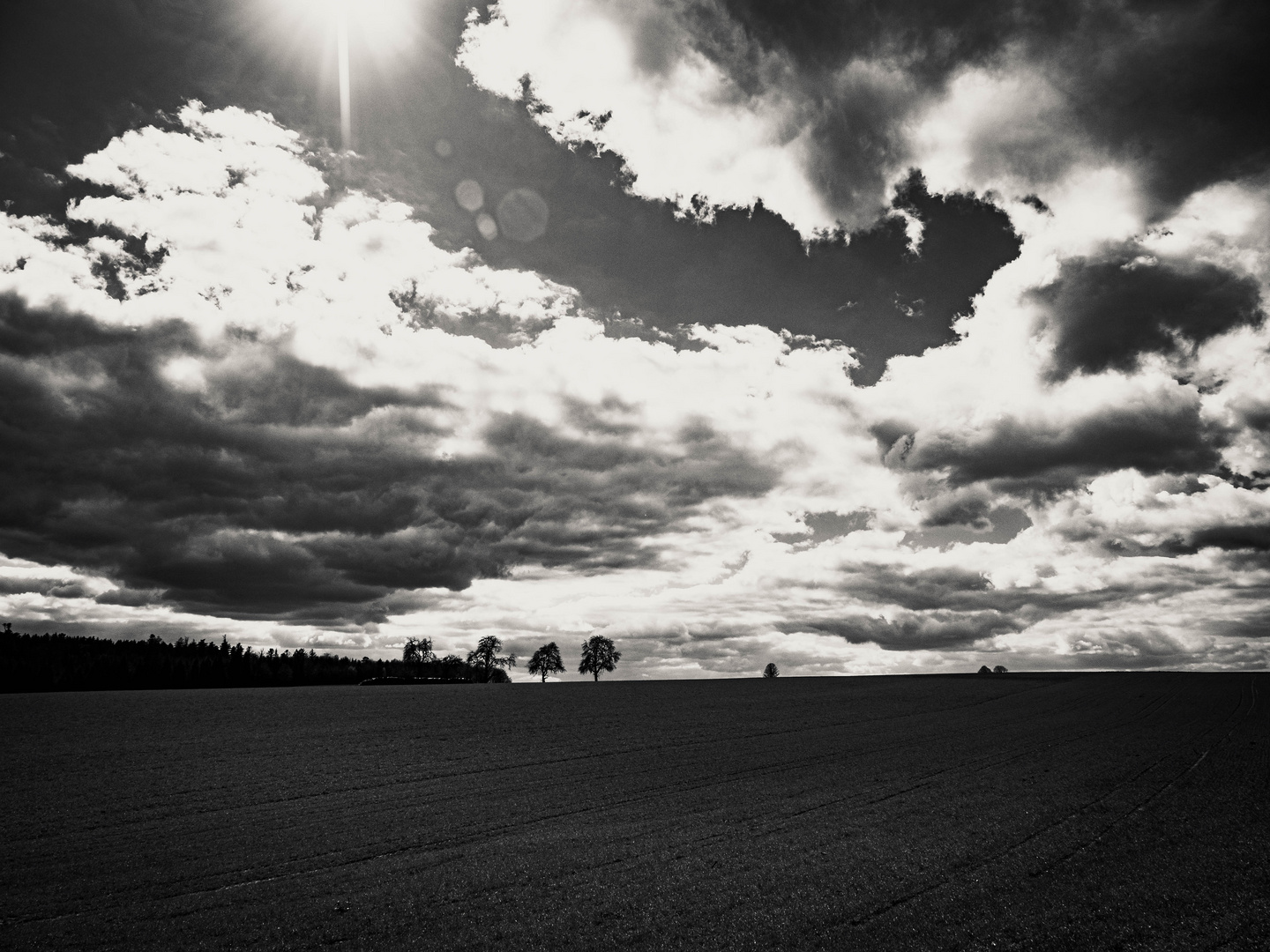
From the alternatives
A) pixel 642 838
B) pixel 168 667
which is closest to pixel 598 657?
pixel 168 667

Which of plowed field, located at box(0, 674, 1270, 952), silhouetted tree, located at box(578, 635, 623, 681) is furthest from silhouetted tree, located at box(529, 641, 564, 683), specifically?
plowed field, located at box(0, 674, 1270, 952)

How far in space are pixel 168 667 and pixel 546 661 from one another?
7378 cm

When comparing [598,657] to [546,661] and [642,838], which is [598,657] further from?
[642,838]

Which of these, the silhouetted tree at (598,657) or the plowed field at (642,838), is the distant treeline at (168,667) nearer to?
the silhouetted tree at (598,657)

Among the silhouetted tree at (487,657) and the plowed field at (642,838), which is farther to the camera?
the silhouetted tree at (487,657)

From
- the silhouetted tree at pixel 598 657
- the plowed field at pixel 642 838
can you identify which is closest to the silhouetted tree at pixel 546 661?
the silhouetted tree at pixel 598 657

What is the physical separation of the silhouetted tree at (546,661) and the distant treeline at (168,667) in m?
8.51

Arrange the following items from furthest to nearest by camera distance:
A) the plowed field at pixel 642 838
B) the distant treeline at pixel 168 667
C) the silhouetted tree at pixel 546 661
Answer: the silhouetted tree at pixel 546 661 < the distant treeline at pixel 168 667 < the plowed field at pixel 642 838

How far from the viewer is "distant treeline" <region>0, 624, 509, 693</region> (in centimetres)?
13050

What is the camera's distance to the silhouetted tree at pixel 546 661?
17350 centimetres

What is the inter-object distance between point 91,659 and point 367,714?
12158 centimetres

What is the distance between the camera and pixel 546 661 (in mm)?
174000

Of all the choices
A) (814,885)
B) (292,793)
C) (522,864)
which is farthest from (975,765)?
(292,793)

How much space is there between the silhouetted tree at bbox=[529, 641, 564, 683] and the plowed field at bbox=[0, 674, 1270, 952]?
128 metres
